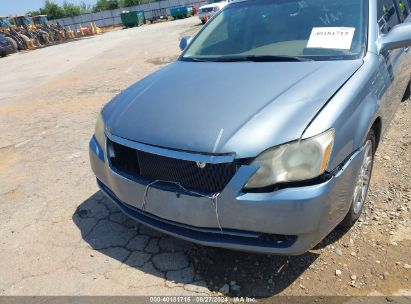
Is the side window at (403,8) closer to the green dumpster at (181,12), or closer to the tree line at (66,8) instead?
the green dumpster at (181,12)

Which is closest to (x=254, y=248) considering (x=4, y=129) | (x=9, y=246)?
(x=9, y=246)

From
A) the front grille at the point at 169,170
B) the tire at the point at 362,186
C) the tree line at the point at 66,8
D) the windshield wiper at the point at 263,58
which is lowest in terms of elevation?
the tree line at the point at 66,8

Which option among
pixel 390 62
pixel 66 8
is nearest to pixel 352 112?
pixel 390 62

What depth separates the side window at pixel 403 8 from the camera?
3972 millimetres

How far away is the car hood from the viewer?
2.10 metres

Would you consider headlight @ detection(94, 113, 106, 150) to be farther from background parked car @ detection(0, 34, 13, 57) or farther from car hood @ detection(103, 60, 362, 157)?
background parked car @ detection(0, 34, 13, 57)

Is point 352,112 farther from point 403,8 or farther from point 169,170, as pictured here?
point 403,8

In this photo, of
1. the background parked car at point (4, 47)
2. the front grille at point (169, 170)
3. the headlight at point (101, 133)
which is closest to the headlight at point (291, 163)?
the front grille at point (169, 170)

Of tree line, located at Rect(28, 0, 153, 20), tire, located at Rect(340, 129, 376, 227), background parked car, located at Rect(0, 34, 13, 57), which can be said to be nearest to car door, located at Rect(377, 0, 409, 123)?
tire, located at Rect(340, 129, 376, 227)

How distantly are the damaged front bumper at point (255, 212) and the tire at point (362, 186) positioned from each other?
288 millimetres

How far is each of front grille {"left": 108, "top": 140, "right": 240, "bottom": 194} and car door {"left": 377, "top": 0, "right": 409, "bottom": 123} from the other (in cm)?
163

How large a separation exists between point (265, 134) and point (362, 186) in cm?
110

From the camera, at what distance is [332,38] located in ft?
9.32

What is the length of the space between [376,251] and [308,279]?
55 centimetres
